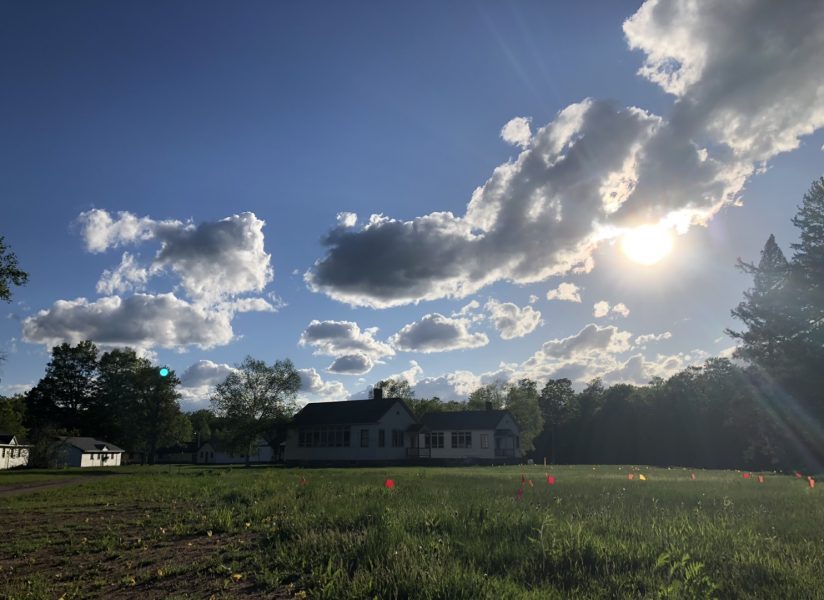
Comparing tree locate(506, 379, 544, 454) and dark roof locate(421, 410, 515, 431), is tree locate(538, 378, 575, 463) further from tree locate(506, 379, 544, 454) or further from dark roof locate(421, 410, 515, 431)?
dark roof locate(421, 410, 515, 431)

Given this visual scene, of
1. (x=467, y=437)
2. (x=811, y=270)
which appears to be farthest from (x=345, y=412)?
(x=811, y=270)

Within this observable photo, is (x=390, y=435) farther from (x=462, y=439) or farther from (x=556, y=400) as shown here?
(x=556, y=400)

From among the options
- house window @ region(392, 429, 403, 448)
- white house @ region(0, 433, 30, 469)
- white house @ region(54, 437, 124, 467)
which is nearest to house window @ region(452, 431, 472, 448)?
house window @ region(392, 429, 403, 448)

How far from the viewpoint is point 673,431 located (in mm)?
70812

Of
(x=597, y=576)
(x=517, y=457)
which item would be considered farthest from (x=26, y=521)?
(x=517, y=457)

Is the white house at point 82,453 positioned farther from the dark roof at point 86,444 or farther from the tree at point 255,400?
the tree at point 255,400

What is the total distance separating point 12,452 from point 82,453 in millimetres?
10764

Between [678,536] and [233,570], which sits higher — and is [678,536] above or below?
above

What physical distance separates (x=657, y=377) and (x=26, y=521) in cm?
10950

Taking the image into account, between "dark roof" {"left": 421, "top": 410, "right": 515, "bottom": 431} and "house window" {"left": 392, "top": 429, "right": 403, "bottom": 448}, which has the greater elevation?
"dark roof" {"left": 421, "top": 410, "right": 515, "bottom": 431}

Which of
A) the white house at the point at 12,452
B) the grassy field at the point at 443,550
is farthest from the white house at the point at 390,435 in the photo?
the grassy field at the point at 443,550

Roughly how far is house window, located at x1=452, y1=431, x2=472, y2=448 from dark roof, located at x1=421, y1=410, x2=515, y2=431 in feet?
1.90

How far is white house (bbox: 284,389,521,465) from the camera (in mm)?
52781

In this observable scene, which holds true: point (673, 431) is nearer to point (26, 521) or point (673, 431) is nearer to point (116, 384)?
point (26, 521)
